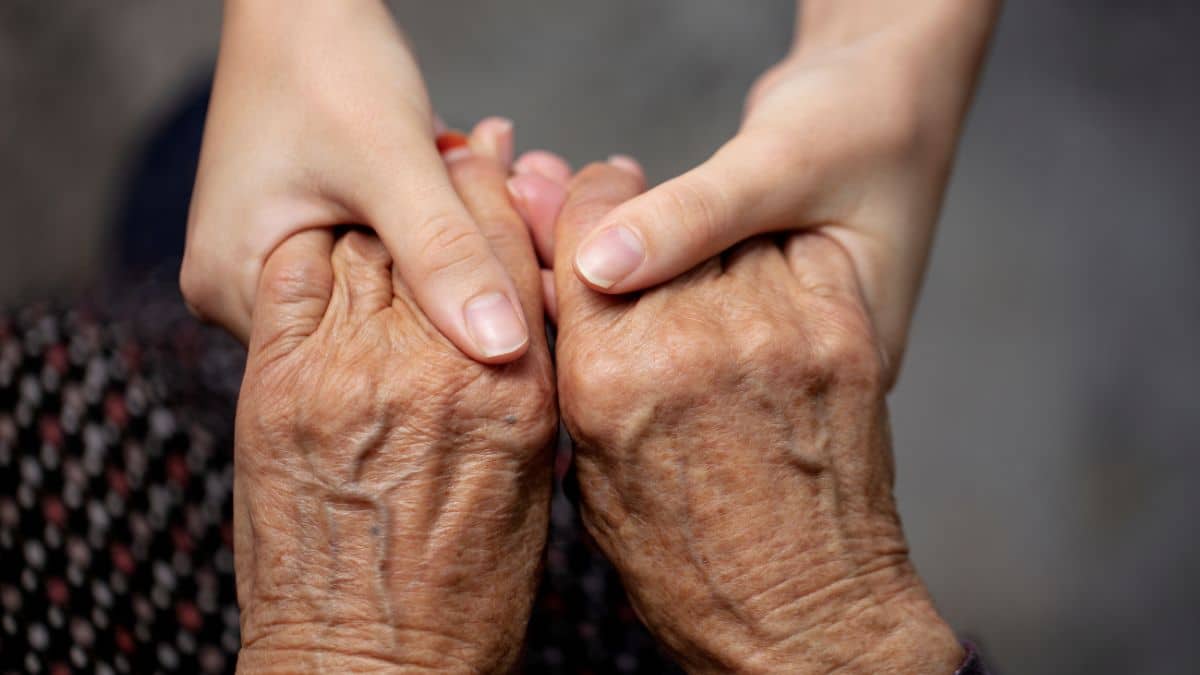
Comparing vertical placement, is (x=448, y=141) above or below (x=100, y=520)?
above

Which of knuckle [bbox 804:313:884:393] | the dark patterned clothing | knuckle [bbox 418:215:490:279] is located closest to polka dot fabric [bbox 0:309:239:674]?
the dark patterned clothing

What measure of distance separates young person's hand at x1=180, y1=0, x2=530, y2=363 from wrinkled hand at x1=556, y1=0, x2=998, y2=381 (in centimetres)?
11

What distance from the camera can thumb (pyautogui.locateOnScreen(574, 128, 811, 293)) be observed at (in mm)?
891

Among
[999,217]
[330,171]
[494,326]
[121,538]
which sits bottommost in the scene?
[121,538]

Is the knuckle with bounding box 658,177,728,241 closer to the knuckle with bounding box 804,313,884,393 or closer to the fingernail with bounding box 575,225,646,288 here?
the fingernail with bounding box 575,225,646,288

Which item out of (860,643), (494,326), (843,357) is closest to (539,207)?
(494,326)

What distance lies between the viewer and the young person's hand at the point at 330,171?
0.89 metres

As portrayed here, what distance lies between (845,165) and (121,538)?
84 cm

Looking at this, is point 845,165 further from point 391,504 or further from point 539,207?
point 391,504

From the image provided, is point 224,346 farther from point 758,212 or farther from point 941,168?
point 941,168

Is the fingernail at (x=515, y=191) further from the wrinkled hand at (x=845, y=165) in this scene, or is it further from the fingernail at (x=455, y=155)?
the wrinkled hand at (x=845, y=165)

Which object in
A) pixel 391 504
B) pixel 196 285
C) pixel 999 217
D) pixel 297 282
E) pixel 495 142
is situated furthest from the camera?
pixel 999 217

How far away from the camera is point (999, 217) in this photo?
2.45m

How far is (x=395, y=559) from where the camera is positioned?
849mm
